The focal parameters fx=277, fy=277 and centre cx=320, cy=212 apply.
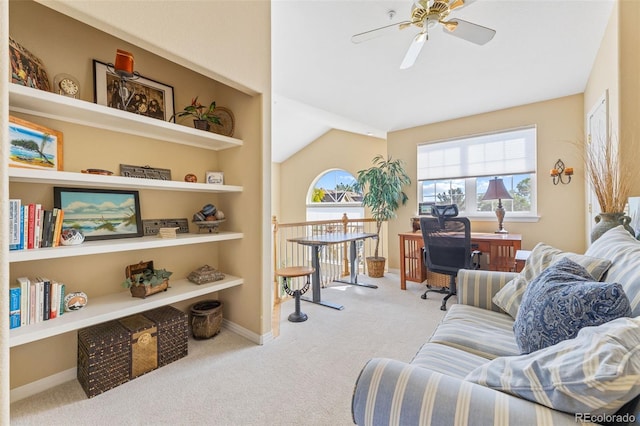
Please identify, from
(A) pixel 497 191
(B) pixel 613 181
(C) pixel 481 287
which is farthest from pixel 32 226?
(A) pixel 497 191

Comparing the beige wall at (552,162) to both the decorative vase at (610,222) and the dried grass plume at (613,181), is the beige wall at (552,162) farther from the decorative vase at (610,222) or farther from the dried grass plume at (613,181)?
the decorative vase at (610,222)

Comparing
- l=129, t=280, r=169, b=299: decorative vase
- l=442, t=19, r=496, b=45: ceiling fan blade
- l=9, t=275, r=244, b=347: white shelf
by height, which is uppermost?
l=442, t=19, r=496, b=45: ceiling fan blade

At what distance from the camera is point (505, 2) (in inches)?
79.0

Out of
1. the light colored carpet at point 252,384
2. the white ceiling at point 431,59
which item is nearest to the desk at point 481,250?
the light colored carpet at point 252,384

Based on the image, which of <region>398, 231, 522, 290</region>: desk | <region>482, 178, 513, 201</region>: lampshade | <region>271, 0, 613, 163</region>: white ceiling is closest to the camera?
<region>271, 0, 613, 163</region>: white ceiling

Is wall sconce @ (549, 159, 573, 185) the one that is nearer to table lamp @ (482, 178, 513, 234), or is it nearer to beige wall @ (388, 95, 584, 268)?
beige wall @ (388, 95, 584, 268)

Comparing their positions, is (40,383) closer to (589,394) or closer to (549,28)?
(589,394)

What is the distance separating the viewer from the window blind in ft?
11.9

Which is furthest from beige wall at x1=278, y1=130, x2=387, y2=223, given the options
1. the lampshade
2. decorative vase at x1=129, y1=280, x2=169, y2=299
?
decorative vase at x1=129, y1=280, x2=169, y2=299

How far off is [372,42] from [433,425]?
2737 millimetres

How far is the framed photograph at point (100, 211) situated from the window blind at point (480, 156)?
3.88 metres

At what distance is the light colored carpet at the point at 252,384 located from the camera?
1.49 metres

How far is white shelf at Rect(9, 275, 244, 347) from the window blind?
3.40 meters

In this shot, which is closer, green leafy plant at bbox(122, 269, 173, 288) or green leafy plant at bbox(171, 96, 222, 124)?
green leafy plant at bbox(122, 269, 173, 288)
